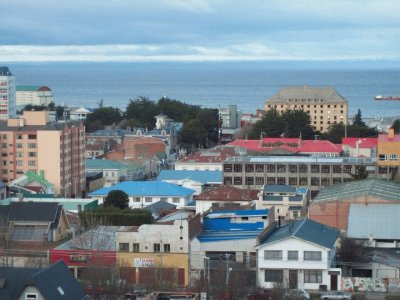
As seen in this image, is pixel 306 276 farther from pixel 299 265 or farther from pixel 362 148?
pixel 362 148

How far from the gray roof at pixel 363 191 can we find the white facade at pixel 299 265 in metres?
5.94

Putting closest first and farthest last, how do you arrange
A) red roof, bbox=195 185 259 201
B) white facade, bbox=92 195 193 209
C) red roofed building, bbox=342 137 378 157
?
red roof, bbox=195 185 259 201 → white facade, bbox=92 195 193 209 → red roofed building, bbox=342 137 378 157

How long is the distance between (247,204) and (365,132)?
78.3 ft

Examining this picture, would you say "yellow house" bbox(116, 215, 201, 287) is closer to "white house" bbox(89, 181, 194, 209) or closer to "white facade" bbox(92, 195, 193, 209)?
"white house" bbox(89, 181, 194, 209)

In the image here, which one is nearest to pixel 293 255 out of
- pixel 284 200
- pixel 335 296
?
pixel 335 296

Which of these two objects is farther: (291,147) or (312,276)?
(291,147)

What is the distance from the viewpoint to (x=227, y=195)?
3247cm

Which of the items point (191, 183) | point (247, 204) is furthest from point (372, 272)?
point (191, 183)

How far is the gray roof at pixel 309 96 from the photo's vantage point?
67750 millimetres

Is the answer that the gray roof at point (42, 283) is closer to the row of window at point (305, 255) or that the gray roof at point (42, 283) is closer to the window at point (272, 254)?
the window at point (272, 254)

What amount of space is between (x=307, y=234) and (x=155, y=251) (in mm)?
3571

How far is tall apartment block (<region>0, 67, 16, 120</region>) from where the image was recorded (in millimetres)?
61812

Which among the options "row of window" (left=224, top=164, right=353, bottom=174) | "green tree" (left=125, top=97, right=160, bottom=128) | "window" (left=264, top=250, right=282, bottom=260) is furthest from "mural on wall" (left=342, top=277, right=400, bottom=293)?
"green tree" (left=125, top=97, right=160, bottom=128)

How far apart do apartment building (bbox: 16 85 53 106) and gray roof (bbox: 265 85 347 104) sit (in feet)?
113
